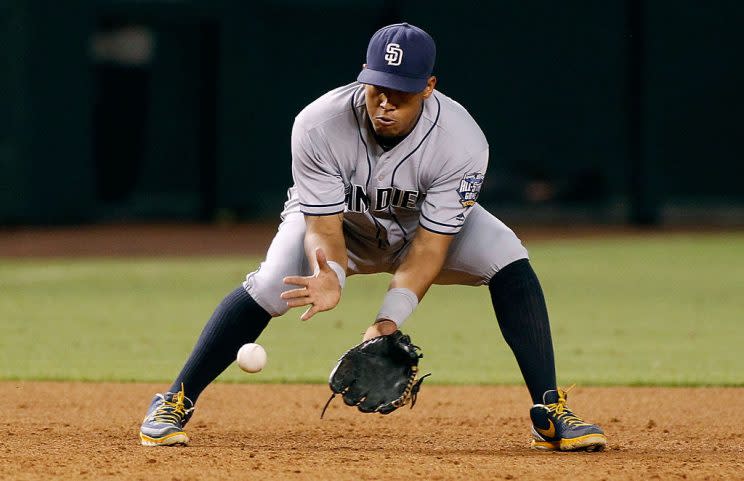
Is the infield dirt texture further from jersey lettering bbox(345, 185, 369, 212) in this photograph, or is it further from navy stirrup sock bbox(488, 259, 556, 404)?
jersey lettering bbox(345, 185, 369, 212)

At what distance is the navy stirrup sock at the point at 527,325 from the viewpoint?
170 inches

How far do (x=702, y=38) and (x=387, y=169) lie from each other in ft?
49.1

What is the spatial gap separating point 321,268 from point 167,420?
834 millimetres

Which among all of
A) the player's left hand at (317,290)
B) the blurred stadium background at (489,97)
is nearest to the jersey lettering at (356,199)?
A: the player's left hand at (317,290)

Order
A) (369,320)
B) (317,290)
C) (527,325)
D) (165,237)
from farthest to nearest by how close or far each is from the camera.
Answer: (165,237) < (369,320) < (527,325) < (317,290)

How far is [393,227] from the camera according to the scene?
4340 mm

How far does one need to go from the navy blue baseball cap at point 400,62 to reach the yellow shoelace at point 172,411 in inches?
51.4

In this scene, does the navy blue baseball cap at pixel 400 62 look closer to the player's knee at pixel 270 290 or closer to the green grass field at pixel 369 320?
the player's knee at pixel 270 290

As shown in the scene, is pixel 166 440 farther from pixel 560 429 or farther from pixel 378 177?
pixel 560 429

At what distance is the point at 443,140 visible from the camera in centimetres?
415

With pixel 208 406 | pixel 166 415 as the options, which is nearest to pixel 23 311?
pixel 208 406

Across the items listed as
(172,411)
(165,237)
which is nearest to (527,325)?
Answer: (172,411)

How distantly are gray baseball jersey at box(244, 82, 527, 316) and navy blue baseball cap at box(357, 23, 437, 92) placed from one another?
229 millimetres

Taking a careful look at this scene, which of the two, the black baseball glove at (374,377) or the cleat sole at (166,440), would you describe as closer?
the black baseball glove at (374,377)
